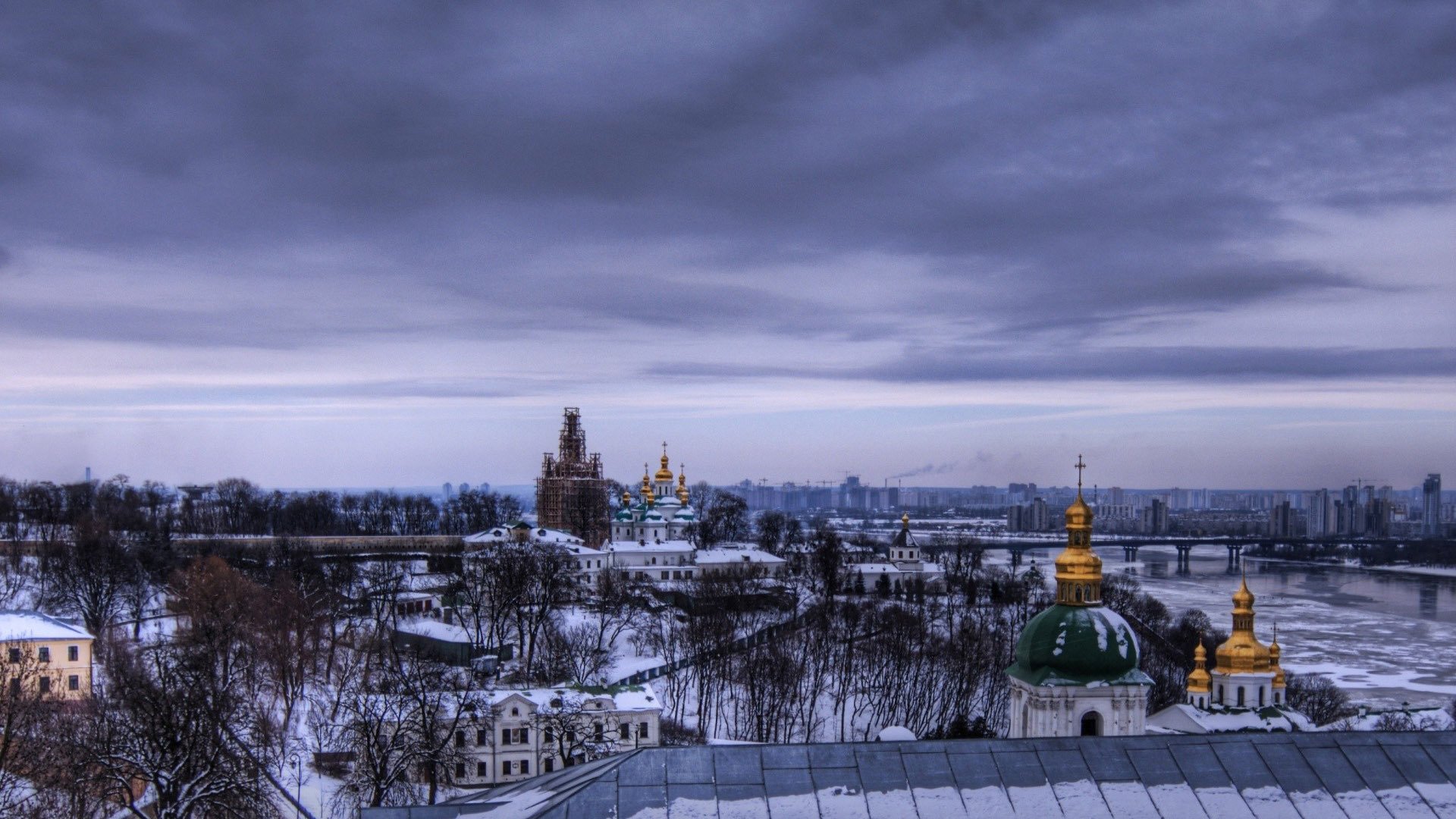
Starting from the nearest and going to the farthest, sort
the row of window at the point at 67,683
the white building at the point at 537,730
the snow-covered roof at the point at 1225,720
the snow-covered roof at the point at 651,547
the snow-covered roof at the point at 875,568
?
the row of window at the point at 67,683 → the snow-covered roof at the point at 1225,720 → the white building at the point at 537,730 → the snow-covered roof at the point at 651,547 → the snow-covered roof at the point at 875,568

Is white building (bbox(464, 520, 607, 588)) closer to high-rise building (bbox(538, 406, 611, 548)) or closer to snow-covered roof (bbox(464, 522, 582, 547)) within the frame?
snow-covered roof (bbox(464, 522, 582, 547))

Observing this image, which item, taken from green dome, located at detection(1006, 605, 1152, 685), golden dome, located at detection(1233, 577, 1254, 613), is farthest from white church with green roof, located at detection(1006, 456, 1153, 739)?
golden dome, located at detection(1233, 577, 1254, 613)

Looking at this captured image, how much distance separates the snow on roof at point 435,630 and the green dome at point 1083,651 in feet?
96.2

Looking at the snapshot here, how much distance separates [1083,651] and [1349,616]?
6801 cm

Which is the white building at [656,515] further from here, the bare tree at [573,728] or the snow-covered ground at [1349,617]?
the bare tree at [573,728]

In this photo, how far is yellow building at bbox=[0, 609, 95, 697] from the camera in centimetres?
3644

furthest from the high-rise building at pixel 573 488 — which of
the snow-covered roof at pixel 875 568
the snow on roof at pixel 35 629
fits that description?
the snow on roof at pixel 35 629

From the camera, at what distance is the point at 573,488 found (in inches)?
3890

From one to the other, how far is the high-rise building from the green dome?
6651 centimetres

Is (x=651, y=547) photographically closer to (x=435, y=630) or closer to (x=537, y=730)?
(x=435, y=630)

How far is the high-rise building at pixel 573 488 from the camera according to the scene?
9550 centimetres

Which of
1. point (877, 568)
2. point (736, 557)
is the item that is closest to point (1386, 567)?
point (877, 568)

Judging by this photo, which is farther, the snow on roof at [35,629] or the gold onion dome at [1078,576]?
the snow on roof at [35,629]

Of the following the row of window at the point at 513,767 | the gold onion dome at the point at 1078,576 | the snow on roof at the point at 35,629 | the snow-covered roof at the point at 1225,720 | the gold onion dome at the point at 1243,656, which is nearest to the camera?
the gold onion dome at the point at 1078,576
